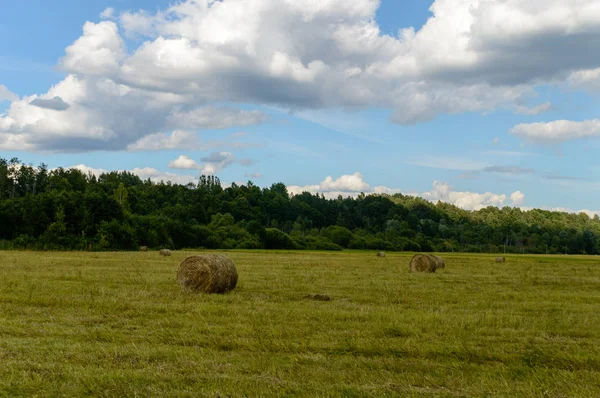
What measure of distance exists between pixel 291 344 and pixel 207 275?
9.66 meters

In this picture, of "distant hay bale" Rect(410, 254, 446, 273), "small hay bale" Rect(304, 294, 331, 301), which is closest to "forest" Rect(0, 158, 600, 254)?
"distant hay bale" Rect(410, 254, 446, 273)

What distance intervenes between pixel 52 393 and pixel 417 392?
473cm

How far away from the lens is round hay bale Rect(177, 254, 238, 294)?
62.8 feet

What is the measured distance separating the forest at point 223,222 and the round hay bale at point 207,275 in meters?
46.5

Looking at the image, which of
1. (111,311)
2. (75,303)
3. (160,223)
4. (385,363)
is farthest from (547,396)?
(160,223)

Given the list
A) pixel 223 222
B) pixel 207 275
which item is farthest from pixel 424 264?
pixel 223 222

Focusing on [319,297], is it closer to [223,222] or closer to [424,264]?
[424,264]

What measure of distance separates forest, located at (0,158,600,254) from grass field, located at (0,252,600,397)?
2025 inches

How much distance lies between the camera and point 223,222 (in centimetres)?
11575

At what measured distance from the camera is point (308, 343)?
Result: 1029cm

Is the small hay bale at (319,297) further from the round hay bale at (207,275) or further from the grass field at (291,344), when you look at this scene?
the round hay bale at (207,275)

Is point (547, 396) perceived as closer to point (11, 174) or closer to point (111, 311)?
point (111, 311)

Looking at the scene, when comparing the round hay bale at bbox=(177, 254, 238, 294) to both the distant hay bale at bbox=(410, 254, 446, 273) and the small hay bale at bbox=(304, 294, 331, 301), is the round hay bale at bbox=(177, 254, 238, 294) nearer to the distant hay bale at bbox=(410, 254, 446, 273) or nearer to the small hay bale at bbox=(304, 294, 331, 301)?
the small hay bale at bbox=(304, 294, 331, 301)

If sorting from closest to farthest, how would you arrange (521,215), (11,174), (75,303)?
1. (75,303)
2. (11,174)
3. (521,215)
